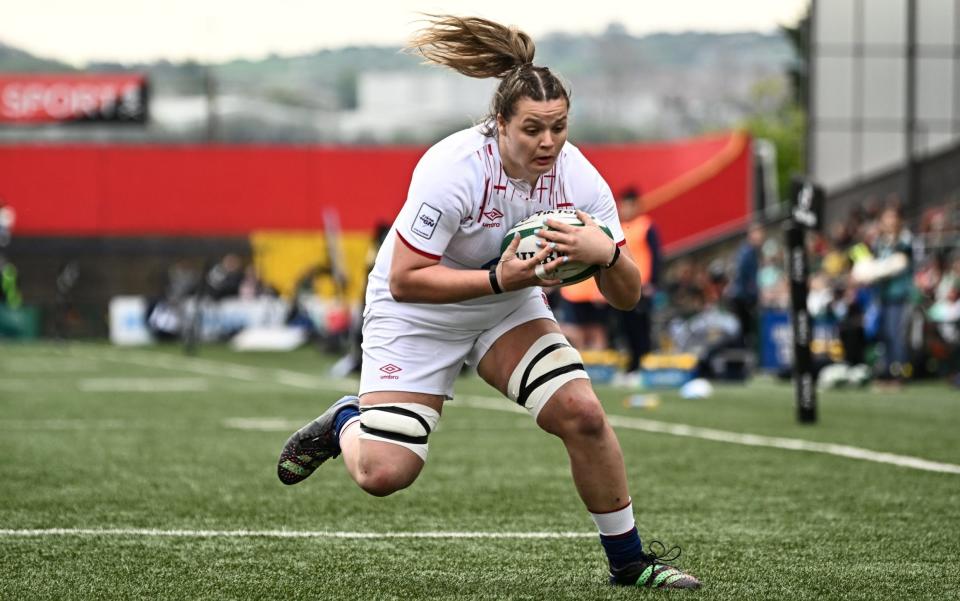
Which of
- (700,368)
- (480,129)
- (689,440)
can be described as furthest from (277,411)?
(480,129)

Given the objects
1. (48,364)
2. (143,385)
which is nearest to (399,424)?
(143,385)

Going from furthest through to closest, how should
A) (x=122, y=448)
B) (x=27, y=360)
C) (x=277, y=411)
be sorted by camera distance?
(x=27, y=360) → (x=277, y=411) → (x=122, y=448)

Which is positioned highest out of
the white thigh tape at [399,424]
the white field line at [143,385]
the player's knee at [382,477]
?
the white thigh tape at [399,424]

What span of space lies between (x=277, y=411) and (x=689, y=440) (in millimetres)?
4266

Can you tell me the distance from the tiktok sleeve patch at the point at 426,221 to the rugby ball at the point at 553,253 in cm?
26

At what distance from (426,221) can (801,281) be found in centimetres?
679

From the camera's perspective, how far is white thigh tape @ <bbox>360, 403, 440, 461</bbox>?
5574mm

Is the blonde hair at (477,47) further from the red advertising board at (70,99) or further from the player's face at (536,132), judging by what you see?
the red advertising board at (70,99)

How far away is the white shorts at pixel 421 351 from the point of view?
5.62 metres

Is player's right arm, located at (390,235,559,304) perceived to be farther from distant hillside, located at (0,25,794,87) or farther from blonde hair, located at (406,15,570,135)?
distant hillside, located at (0,25,794,87)

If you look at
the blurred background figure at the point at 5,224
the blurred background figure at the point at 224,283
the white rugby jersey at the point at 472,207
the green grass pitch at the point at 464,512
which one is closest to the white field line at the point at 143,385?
the green grass pitch at the point at 464,512

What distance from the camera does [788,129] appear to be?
10175 centimetres

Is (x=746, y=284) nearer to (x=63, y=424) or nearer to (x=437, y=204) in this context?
(x=63, y=424)

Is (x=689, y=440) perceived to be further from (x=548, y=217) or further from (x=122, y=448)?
(x=548, y=217)
